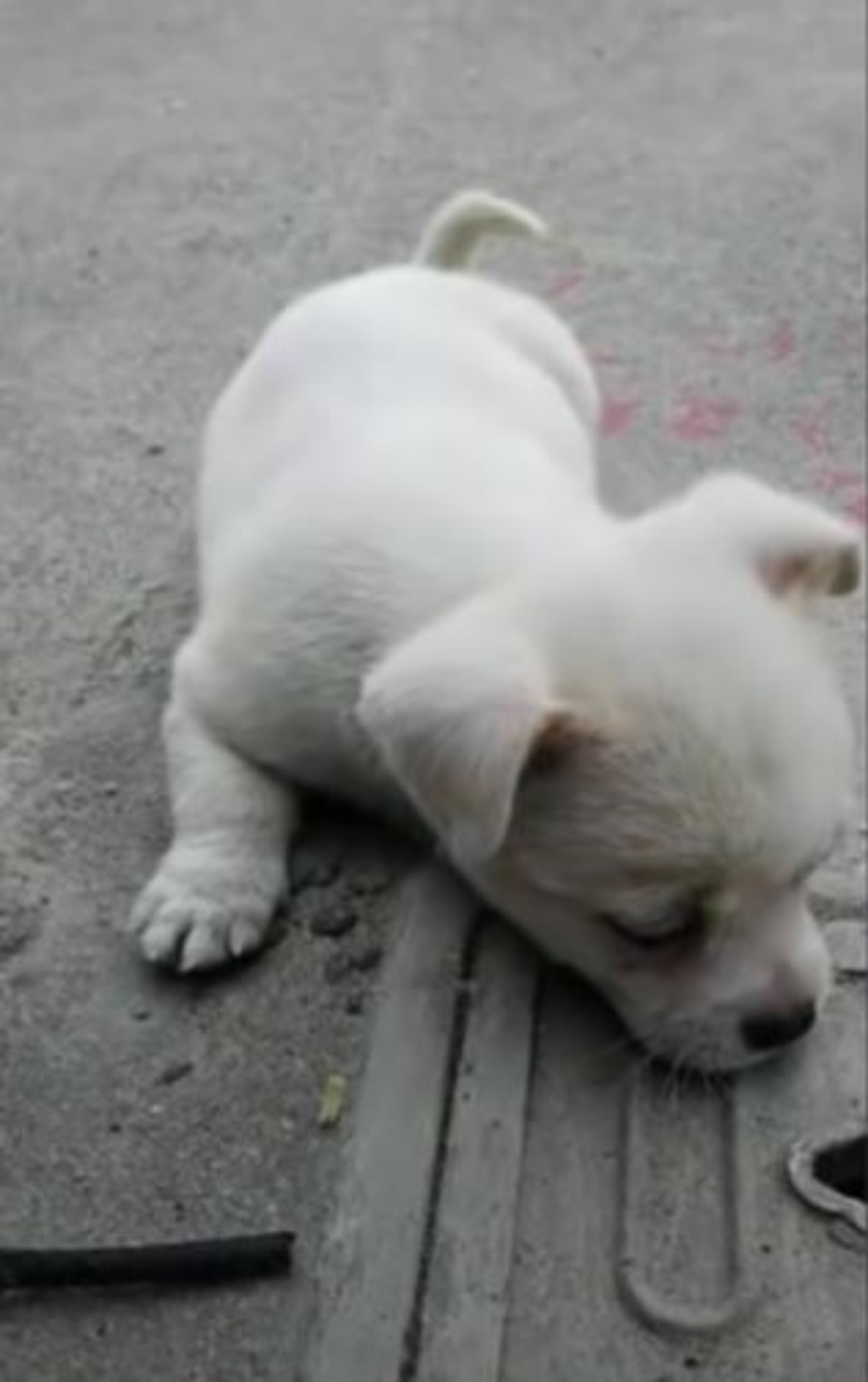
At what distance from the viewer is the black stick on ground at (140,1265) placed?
219 centimetres

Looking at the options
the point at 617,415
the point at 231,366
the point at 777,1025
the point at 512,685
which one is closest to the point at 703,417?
the point at 617,415

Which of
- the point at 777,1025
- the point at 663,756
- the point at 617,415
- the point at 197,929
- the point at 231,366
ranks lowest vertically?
the point at 231,366

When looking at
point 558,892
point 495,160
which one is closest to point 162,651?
point 558,892

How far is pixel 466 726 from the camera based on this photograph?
2.00 m

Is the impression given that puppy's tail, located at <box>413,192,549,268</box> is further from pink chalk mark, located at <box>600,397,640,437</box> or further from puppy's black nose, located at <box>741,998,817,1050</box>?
puppy's black nose, located at <box>741,998,817,1050</box>

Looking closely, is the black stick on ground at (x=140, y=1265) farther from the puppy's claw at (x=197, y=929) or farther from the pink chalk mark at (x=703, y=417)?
the pink chalk mark at (x=703, y=417)

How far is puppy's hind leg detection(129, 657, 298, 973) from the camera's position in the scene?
2.51m

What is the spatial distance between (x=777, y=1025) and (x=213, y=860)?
67 centimetres

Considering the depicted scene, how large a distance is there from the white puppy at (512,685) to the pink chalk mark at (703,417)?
2.16ft

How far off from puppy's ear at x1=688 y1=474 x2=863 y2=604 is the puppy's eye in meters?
0.33

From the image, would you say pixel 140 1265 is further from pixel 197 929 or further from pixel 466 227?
pixel 466 227

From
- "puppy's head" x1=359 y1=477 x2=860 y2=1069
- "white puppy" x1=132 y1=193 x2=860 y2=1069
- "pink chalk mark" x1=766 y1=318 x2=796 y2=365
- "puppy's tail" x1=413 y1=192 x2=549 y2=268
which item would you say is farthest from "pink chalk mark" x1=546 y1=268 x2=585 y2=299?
"puppy's head" x1=359 y1=477 x2=860 y2=1069

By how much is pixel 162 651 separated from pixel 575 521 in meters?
0.80

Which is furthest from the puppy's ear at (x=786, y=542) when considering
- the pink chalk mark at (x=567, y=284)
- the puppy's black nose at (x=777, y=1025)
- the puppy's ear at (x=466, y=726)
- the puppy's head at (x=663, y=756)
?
the pink chalk mark at (x=567, y=284)
